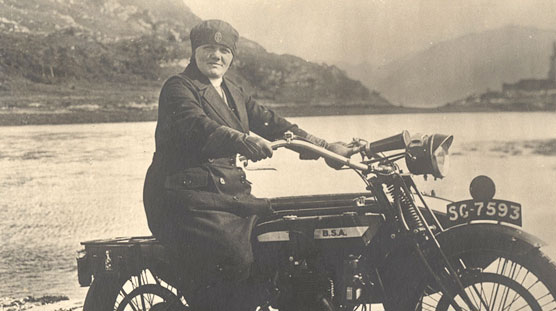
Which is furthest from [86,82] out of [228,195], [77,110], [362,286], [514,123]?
[514,123]

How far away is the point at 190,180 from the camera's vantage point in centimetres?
351

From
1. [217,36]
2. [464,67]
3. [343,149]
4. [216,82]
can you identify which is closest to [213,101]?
[216,82]

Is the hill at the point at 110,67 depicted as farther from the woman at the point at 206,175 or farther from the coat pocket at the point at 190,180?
the coat pocket at the point at 190,180

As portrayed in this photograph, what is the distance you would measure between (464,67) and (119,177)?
3.00m

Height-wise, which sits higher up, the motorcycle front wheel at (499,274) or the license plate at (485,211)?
the license plate at (485,211)

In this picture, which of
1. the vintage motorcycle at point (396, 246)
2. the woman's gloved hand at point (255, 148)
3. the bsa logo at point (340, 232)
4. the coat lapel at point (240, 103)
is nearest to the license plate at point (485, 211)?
the vintage motorcycle at point (396, 246)

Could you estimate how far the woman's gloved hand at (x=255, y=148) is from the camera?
311 centimetres

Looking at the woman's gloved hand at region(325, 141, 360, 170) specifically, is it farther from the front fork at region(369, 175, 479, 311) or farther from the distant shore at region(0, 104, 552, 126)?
the distant shore at region(0, 104, 552, 126)

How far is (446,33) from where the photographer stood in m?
4.79

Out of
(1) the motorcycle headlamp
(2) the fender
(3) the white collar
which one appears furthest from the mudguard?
(3) the white collar

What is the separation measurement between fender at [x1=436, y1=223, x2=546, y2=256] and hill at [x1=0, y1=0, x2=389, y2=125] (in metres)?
2.10

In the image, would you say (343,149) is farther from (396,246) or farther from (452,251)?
(452,251)

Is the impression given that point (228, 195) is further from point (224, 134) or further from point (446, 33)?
point (446, 33)

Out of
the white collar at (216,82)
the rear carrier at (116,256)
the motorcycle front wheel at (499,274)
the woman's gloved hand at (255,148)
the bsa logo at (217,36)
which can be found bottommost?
the rear carrier at (116,256)
